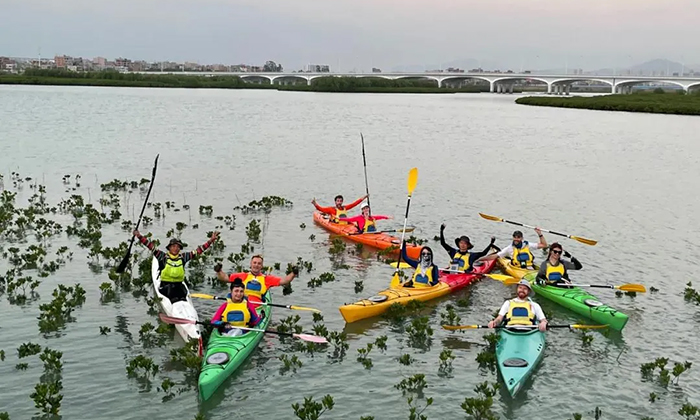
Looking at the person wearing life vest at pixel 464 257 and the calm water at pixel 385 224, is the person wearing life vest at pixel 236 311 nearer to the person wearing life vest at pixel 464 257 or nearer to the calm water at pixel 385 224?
the calm water at pixel 385 224

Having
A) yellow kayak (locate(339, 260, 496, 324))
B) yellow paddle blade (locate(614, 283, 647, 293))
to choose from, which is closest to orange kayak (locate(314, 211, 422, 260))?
yellow kayak (locate(339, 260, 496, 324))

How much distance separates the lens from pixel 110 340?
13.1 meters

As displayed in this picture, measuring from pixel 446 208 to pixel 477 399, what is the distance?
55.1ft

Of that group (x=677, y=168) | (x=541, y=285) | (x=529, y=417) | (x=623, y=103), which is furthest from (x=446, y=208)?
(x=623, y=103)

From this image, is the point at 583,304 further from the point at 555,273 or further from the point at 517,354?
the point at 517,354

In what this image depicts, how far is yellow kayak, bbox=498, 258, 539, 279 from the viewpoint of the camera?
695 inches

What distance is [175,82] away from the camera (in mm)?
135250

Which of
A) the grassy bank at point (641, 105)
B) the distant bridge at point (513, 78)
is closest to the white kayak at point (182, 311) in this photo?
the grassy bank at point (641, 105)

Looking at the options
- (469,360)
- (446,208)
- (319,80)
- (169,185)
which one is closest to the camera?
(469,360)

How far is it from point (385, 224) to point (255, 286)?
10.4 m

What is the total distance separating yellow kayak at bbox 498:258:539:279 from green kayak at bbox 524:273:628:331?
593mm

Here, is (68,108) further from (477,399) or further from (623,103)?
(477,399)

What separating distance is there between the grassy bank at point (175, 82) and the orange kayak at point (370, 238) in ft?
367

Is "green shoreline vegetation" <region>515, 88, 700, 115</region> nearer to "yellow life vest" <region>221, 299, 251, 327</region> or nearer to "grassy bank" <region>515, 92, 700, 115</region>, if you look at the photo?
"grassy bank" <region>515, 92, 700, 115</region>
